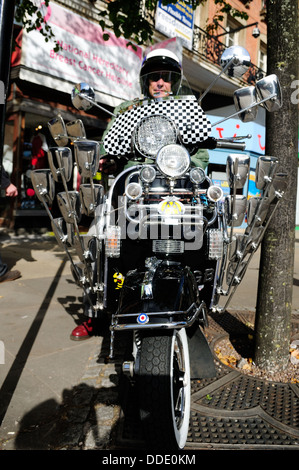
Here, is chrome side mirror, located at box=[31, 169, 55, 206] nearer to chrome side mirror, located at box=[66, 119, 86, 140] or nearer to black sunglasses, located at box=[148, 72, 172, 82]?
chrome side mirror, located at box=[66, 119, 86, 140]

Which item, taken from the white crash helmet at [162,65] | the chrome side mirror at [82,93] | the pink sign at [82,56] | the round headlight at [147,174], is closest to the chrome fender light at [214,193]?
the round headlight at [147,174]

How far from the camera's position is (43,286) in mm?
4930

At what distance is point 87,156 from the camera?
167cm

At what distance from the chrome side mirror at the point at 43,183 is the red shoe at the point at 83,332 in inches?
68.0

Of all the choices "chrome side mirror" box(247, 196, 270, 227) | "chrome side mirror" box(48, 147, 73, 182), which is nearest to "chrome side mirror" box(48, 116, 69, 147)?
"chrome side mirror" box(48, 147, 73, 182)

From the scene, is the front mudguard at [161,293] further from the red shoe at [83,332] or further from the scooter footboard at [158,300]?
the red shoe at [83,332]

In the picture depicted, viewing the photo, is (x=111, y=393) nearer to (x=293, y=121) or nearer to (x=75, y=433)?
(x=75, y=433)

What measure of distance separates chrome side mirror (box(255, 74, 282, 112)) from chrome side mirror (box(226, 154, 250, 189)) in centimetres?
47

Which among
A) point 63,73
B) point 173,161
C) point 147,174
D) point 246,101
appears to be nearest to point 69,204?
point 147,174

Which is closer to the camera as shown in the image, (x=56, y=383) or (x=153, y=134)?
(x=153, y=134)

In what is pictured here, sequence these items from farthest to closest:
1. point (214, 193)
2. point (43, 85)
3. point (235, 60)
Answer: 1. point (43, 85)
2. point (235, 60)
3. point (214, 193)

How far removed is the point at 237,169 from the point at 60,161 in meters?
0.90

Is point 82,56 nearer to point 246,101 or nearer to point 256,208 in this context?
point 246,101

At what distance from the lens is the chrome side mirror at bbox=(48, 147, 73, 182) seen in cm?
168
